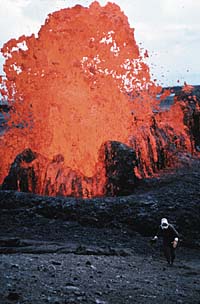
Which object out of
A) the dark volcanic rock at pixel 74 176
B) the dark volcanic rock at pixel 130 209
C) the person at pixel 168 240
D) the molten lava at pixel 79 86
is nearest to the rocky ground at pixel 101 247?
the dark volcanic rock at pixel 130 209

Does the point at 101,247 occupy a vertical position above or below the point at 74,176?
below

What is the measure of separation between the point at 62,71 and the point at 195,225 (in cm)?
923

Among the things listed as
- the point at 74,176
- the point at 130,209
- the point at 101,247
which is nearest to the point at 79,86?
the point at 74,176

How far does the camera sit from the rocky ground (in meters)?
6.35

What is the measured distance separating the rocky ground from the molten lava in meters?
3.17

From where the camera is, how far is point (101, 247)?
10547 millimetres

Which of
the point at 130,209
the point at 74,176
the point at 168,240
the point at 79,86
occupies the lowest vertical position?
the point at 168,240

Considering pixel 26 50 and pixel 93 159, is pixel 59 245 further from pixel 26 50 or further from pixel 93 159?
pixel 26 50

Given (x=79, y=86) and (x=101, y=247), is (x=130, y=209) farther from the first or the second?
(x=79, y=86)

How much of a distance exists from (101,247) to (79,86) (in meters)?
8.77

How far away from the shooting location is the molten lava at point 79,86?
1712 centimetres

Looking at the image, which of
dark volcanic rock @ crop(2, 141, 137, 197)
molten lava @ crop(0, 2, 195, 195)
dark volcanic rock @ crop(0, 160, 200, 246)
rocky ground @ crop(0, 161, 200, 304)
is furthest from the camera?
molten lava @ crop(0, 2, 195, 195)

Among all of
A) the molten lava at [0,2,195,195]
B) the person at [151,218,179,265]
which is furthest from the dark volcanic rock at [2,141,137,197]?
the person at [151,218,179,265]

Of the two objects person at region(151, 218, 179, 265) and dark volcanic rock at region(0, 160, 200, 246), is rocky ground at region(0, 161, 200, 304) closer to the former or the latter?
dark volcanic rock at region(0, 160, 200, 246)
